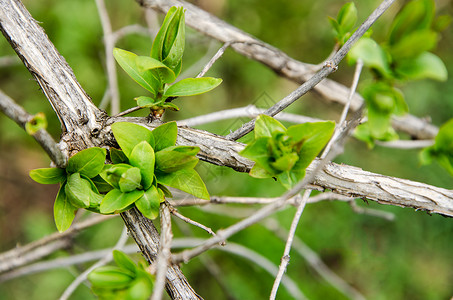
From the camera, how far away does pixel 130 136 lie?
44cm

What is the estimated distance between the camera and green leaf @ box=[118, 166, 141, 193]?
41cm

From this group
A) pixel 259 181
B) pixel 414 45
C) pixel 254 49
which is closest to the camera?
pixel 414 45

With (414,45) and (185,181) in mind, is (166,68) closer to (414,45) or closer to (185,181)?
(185,181)

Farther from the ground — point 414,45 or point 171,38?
point 171,38

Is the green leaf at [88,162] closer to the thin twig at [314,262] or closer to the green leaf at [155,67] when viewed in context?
the green leaf at [155,67]

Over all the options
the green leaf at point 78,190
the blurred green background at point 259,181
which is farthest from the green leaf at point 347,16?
the blurred green background at point 259,181

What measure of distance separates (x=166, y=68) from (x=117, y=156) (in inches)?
5.7

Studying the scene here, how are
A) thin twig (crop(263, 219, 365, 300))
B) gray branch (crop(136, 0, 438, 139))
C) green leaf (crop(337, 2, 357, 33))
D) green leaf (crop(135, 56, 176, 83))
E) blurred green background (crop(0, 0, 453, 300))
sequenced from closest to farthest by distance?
1. green leaf (crop(135, 56, 176, 83))
2. green leaf (crop(337, 2, 357, 33))
3. gray branch (crop(136, 0, 438, 139))
4. thin twig (crop(263, 219, 365, 300))
5. blurred green background (crop(0, 0, 453, 300))

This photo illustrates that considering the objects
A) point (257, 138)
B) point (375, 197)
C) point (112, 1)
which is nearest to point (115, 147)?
point (257, 138)

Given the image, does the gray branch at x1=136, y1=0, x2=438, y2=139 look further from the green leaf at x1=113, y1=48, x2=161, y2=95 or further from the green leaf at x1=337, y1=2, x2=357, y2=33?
the green leaf at x1=113, y1=48, x2=161, y2=95

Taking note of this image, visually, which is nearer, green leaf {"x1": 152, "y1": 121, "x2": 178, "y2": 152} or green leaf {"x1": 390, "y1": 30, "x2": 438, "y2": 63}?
green leaf {"x1": 390, "y1": 30, "x2": 438, "y2": 63}

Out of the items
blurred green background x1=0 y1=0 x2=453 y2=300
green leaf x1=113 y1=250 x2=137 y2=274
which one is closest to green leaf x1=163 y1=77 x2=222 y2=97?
green leaf x1=113 y1=250 x2=137 y2=274

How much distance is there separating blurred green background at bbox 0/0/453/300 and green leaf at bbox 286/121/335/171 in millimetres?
1001

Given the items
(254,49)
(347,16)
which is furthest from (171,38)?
(254,49)
